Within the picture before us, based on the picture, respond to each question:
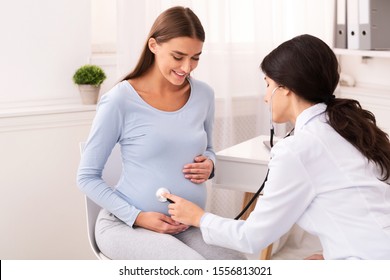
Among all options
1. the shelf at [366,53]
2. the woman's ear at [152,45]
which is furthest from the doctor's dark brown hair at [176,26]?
the shelf at [366,53]

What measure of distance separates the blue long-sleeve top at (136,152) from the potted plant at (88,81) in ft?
2.31

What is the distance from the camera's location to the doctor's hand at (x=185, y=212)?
1.55m

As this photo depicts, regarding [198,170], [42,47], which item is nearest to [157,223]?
[198,170]

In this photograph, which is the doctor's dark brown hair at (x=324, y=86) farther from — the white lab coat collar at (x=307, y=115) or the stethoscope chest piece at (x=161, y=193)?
the stethoscope chest piece at (x=161, y=193)

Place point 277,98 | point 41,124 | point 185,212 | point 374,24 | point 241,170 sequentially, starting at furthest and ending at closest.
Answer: point 374,24 → point 41,124 → point 241,170 → point 185,212 → point 277,98

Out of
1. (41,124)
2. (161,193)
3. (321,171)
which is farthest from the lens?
(41,124)

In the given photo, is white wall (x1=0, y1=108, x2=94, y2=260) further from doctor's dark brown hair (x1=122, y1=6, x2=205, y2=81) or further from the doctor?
the doctor

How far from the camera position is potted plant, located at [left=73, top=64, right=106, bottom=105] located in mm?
2420

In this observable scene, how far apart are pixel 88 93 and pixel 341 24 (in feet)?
3.79

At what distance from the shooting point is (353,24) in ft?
8.97

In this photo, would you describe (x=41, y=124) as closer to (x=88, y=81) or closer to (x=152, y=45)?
(x=88, y=81)
